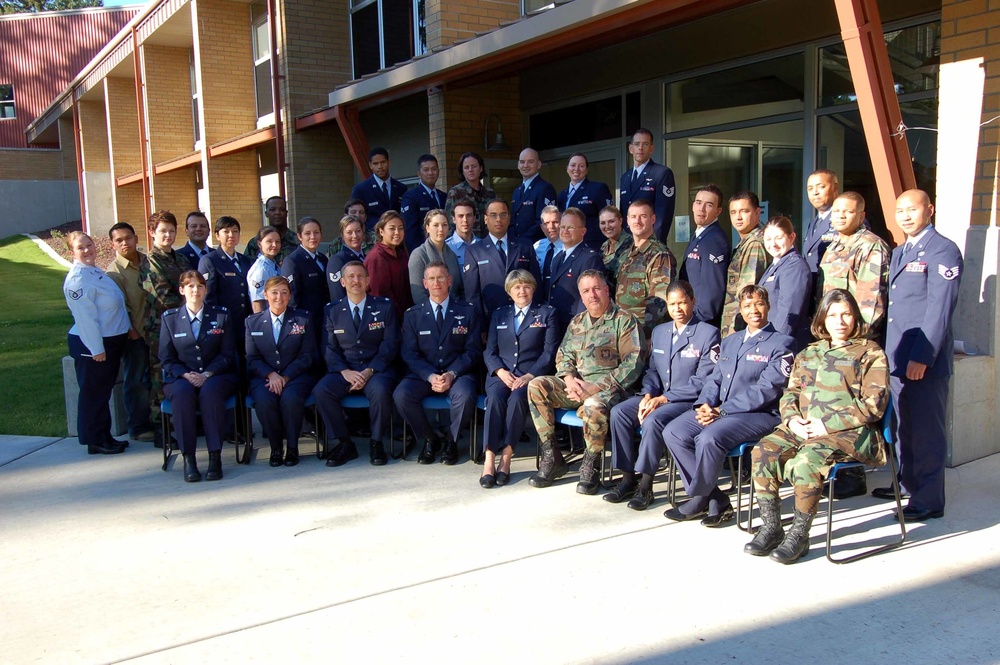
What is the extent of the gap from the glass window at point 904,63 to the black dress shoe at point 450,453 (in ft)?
13.1

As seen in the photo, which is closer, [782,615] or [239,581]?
[782,615]

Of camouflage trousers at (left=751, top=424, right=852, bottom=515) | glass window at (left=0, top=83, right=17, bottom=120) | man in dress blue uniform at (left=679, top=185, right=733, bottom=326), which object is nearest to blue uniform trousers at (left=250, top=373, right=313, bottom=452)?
man in dress blue uniform at (left=679, top=185, right=733, bottom=326)

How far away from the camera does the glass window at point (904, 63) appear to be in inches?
239

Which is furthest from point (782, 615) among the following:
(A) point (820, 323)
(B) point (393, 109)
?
(B) point (393, 109)

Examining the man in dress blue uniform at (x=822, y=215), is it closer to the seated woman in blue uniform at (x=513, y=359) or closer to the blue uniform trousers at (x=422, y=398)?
the seated woman in blue uniform at (x=513, y=359)

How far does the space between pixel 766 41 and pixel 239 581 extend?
6.26 metres

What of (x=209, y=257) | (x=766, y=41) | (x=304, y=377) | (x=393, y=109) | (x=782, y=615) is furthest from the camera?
(x=393, y=109)

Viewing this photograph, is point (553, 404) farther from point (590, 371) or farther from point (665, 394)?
point (665, 394)

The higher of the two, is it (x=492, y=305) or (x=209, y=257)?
(x=209, y=257)

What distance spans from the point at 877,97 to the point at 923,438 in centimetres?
200

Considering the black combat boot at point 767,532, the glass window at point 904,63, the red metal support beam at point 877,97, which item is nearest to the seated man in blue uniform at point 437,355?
the black combat boot at point 767,532

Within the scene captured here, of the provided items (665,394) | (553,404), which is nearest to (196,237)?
(553,404)

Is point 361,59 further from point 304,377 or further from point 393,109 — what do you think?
point 304,377

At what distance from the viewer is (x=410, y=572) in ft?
12.1
